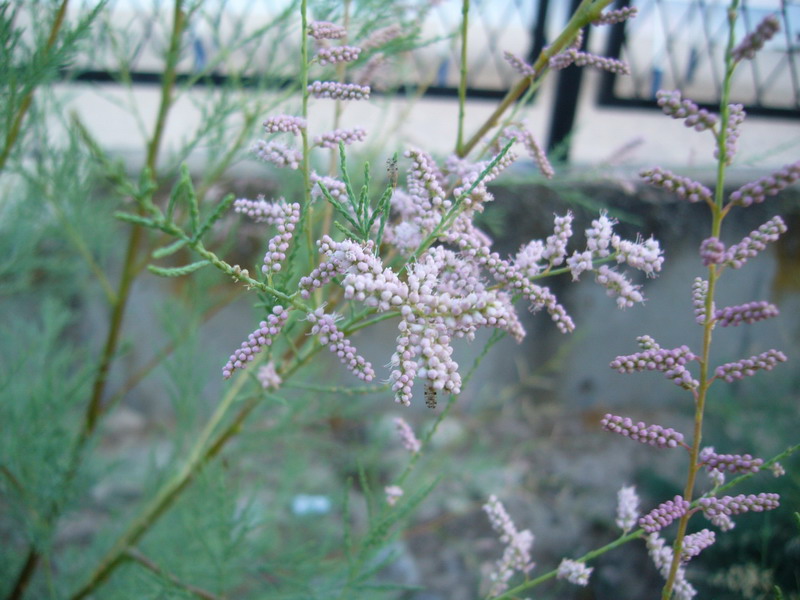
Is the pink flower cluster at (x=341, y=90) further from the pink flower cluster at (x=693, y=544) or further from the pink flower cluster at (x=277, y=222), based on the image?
the pink flower cluster at (x=693, y=544)

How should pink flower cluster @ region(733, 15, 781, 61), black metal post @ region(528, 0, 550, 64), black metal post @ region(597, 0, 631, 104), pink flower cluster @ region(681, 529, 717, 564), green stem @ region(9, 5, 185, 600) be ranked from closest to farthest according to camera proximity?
pink flower cluster @ region(733, 15, 781, 61) < pink flower cluster @ region(681, 529, 717, 564) < green stem @ region(9, 5, 185, 600) < black metal post @ region(597, 0, 631, 104) < black metal post @ region(528, 0, 550, 64)

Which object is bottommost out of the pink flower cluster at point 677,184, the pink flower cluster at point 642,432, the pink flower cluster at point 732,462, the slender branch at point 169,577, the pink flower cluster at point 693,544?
the slender branch at point 169,577

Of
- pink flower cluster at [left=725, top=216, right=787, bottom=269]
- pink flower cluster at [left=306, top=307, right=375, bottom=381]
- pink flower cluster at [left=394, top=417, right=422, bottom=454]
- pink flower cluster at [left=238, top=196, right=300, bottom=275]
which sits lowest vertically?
pink flower cluster at [left=394, top=417, right=422, bottom=454]

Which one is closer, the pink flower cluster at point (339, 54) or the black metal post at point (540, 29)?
the pink flower cluster at point (339, 54)

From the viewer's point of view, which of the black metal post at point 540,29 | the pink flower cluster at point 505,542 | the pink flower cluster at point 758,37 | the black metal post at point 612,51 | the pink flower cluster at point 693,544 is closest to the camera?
the pink flower cluster at point 758,37

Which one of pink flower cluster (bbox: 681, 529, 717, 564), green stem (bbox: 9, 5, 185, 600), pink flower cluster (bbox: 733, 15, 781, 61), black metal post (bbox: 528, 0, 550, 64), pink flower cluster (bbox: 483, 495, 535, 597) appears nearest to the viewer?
pink flower cluster (bbox: 733, 15, 781, 61)

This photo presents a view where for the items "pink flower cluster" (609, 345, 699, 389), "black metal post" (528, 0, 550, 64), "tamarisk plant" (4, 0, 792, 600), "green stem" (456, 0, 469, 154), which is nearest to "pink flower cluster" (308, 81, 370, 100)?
"tamarisk plant" (4, 0, 792, 600)

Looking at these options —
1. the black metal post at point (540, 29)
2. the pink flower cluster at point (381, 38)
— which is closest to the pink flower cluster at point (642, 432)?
the pink flower cluster at point (381, 38)

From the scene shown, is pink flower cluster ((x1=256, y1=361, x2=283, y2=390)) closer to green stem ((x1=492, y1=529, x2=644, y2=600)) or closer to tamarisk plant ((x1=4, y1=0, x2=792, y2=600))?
tamarisk plant ((x1=4, y1=0, x2=792, y2=600))

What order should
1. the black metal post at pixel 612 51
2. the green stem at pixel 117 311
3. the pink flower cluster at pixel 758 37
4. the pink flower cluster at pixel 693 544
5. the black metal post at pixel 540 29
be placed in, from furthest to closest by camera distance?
the black metal post at pixel 540 29, the black metal post at pixel 612 51, the green stem at pixel 117 311, the pink flower cluster at pixel 693 544, the pink flower cluster at pixel 758 37

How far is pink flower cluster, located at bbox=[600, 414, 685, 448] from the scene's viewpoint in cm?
36

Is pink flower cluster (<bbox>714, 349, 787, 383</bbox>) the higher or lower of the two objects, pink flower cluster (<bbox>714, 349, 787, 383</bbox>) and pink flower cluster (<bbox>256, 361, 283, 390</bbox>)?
the higher

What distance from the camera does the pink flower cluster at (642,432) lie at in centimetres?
36

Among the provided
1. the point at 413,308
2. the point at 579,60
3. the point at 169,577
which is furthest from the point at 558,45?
the point at 169,577
